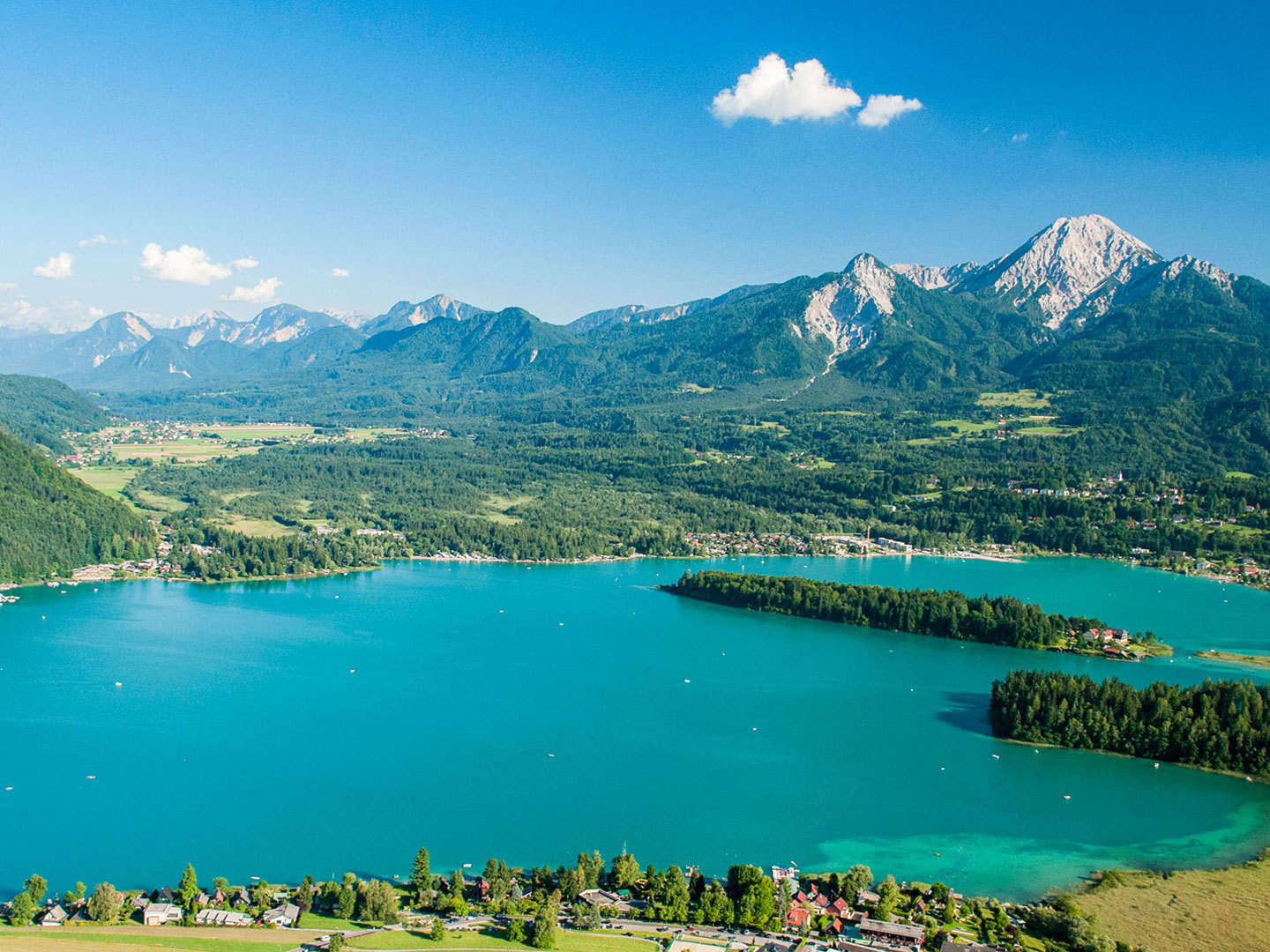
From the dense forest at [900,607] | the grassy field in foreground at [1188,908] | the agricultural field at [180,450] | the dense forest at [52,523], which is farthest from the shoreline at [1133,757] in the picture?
the agricultural field at [180,450]

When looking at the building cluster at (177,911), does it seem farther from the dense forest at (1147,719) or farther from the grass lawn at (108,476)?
the grass lawn at (108,476)

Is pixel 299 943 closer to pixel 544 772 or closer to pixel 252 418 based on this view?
pixel 544 772

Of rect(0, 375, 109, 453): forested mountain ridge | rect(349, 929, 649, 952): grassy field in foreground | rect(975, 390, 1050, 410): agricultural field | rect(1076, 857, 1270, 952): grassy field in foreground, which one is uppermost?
rect(975, 390, 1050, 410): agricultural field

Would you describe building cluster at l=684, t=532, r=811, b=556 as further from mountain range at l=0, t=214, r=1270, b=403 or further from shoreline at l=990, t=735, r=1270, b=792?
mountain range at l=0, t=214, r=1270, b=403

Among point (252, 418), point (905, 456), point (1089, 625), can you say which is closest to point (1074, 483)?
point (905, 456)

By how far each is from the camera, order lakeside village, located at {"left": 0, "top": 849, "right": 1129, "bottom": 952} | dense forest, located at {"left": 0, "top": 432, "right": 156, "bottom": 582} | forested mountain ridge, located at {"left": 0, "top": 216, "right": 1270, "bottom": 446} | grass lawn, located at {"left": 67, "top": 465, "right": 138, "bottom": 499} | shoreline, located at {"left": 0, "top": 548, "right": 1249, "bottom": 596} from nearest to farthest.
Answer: lakeside village, located at {"left": 0, "top": 849, "right": 1129, "bottom": 952}, dense forest, located at {"left": 0, "top": 432, "right": 156, "bottom": 582}, shoreline, located at {"left": 0, "top": 548, "right": 1249, "bottom": 596}, grass lawn, located at {"left": 67, "top": 465, "right": 138, "bottom": 499}, forested mountain ridge, located at {"left": 0, "top": 216, "right": 1270, "bottom": 446}

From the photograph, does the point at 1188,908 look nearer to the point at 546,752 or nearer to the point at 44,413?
the point at 546,752

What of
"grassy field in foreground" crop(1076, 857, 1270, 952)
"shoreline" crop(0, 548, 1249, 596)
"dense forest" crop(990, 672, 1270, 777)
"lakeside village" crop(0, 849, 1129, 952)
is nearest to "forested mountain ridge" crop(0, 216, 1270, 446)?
"shoreline" crop(0, 548, 1249, 596)
